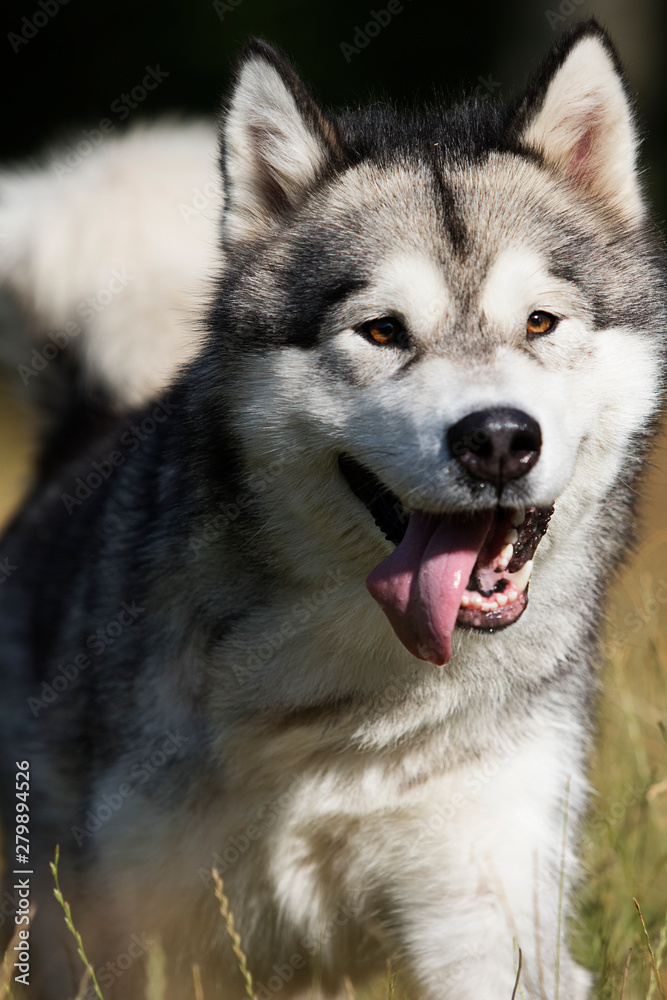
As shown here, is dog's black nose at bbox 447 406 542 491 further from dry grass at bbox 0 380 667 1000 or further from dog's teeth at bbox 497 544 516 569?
dry grass at bbox 0 380 667 1000

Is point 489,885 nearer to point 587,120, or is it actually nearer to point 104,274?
point 587,120

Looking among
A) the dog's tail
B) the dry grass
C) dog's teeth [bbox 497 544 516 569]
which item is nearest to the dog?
dog's teeth [bbox 497 544 516 569]

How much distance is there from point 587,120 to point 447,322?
0.69 metres

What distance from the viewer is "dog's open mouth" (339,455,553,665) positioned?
81.9 inches

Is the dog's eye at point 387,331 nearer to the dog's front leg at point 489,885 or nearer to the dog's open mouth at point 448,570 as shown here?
the dog's open mouth at point 448,570

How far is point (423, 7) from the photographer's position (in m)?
10.9

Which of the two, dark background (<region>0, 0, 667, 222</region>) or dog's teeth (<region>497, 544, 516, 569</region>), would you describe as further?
dark background (<region>0, 0, 667, 222</region>)

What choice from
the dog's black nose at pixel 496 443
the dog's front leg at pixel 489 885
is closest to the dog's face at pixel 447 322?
the dog's black nose at pixel 496 443

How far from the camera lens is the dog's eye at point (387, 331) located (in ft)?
7.10

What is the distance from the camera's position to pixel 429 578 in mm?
2078

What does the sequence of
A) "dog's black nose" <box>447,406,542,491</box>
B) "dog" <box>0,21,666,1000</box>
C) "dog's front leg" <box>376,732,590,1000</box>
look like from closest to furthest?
"dog's black nose" <box>447,406,542,491</box>
"dog" <box>0,21,666,1000</box>
"dog's front leg" <box>376,732,590,1000</box>

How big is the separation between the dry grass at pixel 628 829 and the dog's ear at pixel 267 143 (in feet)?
3.50

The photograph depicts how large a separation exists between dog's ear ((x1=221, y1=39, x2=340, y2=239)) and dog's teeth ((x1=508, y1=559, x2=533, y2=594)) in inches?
39.3

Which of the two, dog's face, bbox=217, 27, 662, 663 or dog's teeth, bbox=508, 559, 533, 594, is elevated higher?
dog's face, bbox=217, 27, 662, 663
